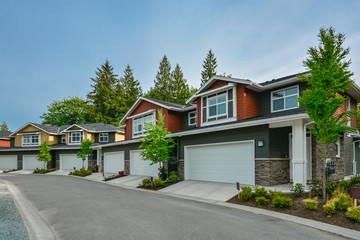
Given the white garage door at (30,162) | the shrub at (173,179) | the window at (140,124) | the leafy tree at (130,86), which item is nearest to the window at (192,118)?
the window at (140,124)

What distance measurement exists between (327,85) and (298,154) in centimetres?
341

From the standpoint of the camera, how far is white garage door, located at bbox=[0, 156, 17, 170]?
123ft

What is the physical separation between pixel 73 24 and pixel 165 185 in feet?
42.3

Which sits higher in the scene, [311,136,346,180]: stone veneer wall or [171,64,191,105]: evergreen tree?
[171,64,191,105]: evergreen tree

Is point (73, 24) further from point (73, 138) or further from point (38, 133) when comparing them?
point (38, 133)

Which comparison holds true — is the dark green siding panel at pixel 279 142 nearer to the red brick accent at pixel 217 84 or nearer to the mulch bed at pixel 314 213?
the mulch bed at pixel 314 213

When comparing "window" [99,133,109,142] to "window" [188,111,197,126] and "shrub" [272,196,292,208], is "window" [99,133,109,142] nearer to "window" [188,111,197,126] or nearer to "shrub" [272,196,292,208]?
"window" [188,111,197,126]

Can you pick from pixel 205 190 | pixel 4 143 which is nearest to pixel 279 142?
pixel 205 190

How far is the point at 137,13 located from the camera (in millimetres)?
15664

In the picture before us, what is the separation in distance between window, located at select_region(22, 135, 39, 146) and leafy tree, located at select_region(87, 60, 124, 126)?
1317 centimetres

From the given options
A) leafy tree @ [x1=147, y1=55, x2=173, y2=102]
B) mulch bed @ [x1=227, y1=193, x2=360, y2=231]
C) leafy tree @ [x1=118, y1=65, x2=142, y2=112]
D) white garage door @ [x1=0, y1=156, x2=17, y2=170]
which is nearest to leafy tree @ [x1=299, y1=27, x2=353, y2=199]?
mulch bed @ [x1=227, y1=193, x2=360, y2=231]

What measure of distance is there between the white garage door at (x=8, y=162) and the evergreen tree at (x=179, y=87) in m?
27.4

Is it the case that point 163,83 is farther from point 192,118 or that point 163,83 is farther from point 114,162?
point 192,118

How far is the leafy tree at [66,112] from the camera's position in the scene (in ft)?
186
